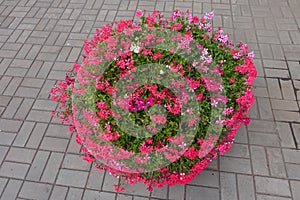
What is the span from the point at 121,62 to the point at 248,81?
3.82 feet

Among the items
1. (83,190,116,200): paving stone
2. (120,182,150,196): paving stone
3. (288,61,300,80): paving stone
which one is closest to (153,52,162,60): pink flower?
(120,182,150,196): paving stone

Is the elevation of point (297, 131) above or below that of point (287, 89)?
below

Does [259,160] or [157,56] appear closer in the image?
[157,56]

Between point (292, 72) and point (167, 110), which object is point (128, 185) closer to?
point (167, 110)

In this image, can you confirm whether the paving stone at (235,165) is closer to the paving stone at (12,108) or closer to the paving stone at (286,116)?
the paving stone at (286,116)

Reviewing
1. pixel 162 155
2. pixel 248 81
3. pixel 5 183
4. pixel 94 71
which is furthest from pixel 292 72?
pixel 5 183

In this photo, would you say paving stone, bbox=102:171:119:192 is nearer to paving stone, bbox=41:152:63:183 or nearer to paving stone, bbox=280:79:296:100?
paving stone, bbox=41:152:63:183

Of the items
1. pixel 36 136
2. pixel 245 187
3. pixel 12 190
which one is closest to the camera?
pixel 245 187

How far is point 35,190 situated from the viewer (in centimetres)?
282

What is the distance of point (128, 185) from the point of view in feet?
9.14

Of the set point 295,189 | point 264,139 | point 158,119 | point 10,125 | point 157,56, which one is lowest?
point 295,189

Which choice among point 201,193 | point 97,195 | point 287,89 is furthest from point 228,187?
point 287,89

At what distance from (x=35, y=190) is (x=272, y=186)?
2426mm

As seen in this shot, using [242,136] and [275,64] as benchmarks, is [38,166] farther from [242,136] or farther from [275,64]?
[275,64]
